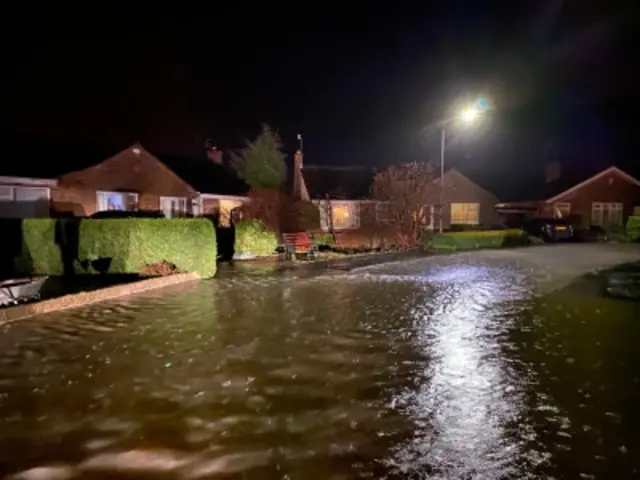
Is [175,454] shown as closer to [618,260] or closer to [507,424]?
[507,424]

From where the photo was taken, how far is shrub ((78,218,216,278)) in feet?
50.9

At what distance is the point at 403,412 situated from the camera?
5566 millimetres

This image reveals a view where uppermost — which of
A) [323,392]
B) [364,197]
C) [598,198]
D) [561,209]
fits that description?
[364,197]

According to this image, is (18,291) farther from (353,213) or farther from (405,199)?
(353,213)

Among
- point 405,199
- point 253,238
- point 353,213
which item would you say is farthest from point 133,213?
point 353,213

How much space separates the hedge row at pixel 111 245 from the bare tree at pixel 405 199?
52.2 feet

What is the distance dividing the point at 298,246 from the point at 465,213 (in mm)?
25548

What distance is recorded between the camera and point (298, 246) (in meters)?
23.9

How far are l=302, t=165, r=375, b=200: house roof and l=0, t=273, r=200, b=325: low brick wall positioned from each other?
92.4ft

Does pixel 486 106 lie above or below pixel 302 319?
above

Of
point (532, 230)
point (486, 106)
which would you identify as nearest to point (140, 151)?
point (486, 106)

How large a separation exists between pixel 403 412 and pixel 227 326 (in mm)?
4865

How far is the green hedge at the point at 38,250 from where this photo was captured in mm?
16078

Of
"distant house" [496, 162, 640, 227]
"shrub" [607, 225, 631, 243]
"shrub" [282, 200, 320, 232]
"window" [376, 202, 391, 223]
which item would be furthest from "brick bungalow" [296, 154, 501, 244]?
"shrub" [607, 225, 631, 243]
